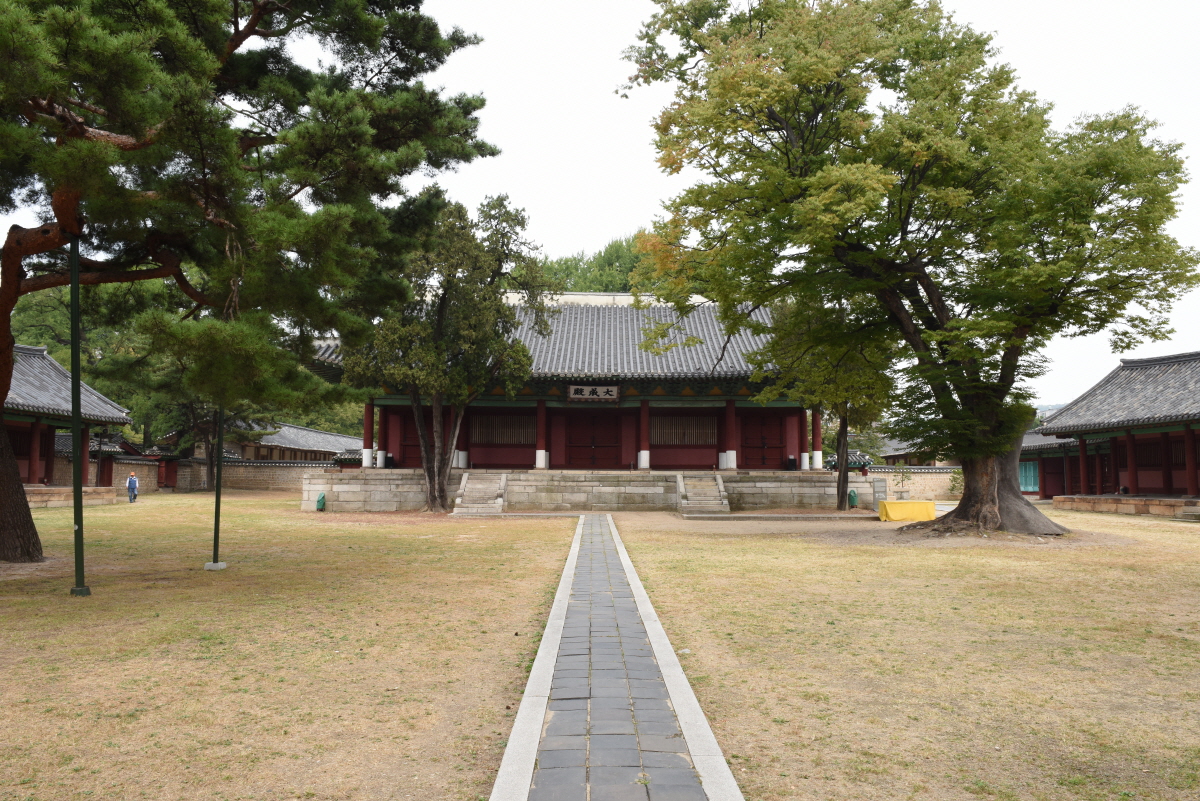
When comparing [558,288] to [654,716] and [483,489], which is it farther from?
[654,716]

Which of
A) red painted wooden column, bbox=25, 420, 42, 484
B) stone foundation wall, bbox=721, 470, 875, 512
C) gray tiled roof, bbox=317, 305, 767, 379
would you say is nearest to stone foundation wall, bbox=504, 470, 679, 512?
stone foundation wall, bbox=721, 470, 875, 512

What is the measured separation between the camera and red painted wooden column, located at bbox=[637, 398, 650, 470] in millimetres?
24500

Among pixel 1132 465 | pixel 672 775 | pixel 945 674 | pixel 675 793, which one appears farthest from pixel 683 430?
pixel 675 793

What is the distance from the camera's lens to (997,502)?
14188 mm

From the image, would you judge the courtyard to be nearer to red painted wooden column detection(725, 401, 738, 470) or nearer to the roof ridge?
red painted wooden column detection(725, 401, 738, 470)

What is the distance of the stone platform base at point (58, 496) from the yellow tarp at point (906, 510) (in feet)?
81.8

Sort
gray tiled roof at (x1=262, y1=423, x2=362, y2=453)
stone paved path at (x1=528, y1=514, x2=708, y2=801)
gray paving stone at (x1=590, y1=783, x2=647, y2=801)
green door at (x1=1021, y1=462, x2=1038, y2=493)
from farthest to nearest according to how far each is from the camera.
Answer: gray tiled roof at (x1=262, y1=423, x2=362, y2=453)
green door at (x1=1021, y1=462, x2=1038, y2=493)
stone paved path at (x1=528, y1=514, x2=708, y2=801)
gray paving stone at (x1=590, y1=783, x2=647, y2=801)

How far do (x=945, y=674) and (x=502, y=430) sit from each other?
2186 centimetres

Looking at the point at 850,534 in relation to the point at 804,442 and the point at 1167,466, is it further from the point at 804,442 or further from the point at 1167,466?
the point at 1167,466

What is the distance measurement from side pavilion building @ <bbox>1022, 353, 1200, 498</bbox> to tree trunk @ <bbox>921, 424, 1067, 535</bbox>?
34.9ft

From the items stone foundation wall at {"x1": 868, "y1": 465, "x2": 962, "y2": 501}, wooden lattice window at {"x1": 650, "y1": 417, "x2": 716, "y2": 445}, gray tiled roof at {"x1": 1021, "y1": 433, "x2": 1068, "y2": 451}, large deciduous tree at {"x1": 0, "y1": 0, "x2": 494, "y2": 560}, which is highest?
large deciduous tree at {"x1": 0, "y1": 0, "x2": 494, "y2": 560}

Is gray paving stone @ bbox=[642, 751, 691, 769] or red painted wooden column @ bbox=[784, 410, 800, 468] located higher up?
red painted wooden column @ bbox=[784, 410, 800, 468]

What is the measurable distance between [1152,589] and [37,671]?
1065 centimetres

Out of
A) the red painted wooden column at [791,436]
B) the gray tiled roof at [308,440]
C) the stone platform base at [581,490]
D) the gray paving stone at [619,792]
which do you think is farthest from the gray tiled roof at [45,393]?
the gray paving stone at [619,792]
